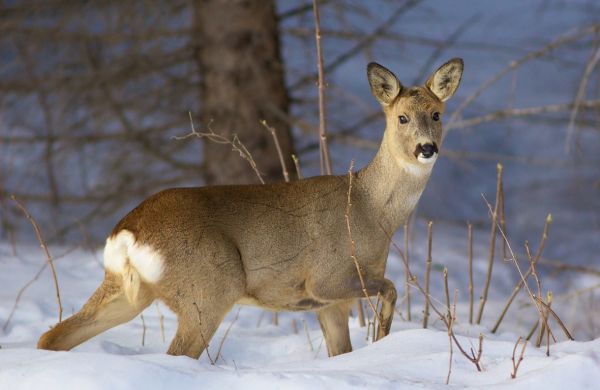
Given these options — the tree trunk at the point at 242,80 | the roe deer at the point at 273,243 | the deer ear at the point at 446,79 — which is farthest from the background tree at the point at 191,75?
the roe deer at the point at 273,243

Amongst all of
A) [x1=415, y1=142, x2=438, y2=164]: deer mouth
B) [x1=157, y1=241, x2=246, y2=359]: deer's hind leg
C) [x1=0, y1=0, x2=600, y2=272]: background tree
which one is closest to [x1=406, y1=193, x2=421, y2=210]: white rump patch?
A: [x1=415, y1=142, x2=438, y2=164]: deer mouth

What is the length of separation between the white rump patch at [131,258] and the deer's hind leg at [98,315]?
84mm

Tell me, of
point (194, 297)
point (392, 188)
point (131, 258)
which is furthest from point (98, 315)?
point (392, 188)

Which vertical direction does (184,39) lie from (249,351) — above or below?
above

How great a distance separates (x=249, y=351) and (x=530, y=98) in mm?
11300

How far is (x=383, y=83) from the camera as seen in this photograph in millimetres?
4863

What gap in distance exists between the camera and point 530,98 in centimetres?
1563

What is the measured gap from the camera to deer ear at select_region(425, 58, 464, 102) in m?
4.82

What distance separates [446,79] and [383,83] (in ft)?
1.09

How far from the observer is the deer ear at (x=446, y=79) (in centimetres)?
482

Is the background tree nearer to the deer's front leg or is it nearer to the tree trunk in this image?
the tree trunk

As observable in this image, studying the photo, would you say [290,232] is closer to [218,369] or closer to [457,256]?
[218,369]

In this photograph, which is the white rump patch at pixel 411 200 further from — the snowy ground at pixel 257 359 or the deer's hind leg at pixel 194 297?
the deer's hind leg at pixel 194 297

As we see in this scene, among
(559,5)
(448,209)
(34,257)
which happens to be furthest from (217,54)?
(448,209)
